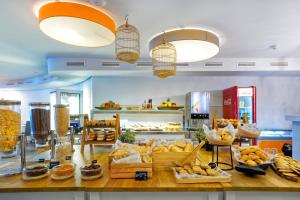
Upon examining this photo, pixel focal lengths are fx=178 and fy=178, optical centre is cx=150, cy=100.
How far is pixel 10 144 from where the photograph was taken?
1.52 metres

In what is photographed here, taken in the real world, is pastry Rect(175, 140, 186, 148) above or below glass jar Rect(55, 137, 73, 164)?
above

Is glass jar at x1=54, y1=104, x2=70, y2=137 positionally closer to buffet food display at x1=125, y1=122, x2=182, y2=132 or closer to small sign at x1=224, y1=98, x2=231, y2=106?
buffet food display at x1=125, y1=122, x2=182, y2=132

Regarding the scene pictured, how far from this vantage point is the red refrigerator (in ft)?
15.1

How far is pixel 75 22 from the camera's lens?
2037mm

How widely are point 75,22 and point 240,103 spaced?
4453 mm

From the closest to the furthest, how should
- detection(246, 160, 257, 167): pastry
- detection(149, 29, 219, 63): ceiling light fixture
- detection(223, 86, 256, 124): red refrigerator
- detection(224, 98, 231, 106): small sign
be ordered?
detection(246, 160, 257, 167): pastry, detection(149, 29, 219, 63): ceiling light fixture, detection(223, 86, 256, 124): red refrigerator, detection(224, 98, 231, 106): small sign

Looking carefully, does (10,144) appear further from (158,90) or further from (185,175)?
(158,90)

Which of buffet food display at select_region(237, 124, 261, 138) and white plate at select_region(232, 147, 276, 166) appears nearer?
Answer: white plate at select_region(232, 147, 276, 166)

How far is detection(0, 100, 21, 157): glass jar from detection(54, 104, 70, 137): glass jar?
1.26 ft

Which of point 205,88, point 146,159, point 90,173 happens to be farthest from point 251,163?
point 205,88

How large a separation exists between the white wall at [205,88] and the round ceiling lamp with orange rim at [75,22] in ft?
10.1

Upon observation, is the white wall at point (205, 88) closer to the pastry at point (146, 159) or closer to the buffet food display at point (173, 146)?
the buffet food display at point (173, 146)

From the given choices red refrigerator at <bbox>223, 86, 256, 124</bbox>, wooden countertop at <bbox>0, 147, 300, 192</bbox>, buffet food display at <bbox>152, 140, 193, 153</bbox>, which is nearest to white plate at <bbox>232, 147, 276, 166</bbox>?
wooden countertop at <bbox>0, 147, 300, 192</bbox>

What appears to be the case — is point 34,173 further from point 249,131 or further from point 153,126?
point 153,126
